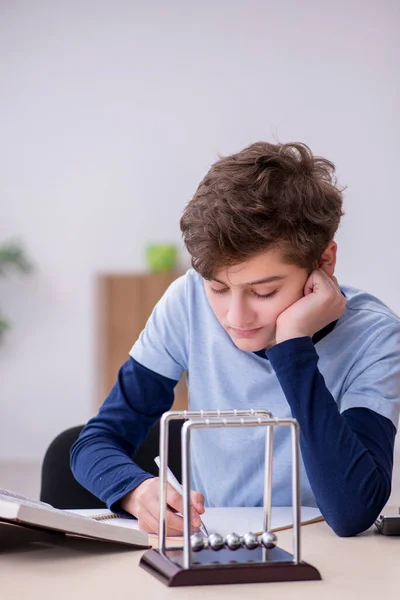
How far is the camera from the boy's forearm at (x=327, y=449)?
1.18m

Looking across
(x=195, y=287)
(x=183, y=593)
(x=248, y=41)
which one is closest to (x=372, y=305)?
(x=195, y=287)

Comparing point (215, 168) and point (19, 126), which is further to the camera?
point (19, 126)

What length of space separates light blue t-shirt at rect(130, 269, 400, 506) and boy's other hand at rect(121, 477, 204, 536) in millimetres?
299

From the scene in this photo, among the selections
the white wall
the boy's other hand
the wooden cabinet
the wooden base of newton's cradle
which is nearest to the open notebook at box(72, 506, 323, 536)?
the boy's other hand

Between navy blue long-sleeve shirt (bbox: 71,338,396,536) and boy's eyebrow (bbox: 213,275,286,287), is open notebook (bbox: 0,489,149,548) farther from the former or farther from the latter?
boy's eyebrow (bbox: 213,275,286,287)

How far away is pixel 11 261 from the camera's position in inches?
215

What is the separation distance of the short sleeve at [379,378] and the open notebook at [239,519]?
189mm

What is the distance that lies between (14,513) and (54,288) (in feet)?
15.7

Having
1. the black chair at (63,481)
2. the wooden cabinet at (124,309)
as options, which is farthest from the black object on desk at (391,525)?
the wooden cabinet at (124,309)

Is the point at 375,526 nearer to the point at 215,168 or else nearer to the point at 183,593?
the point at 183,593

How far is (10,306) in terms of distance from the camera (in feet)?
18.2

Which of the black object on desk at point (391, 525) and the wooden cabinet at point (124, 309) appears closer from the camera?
the black object on desk at point (391, 525)

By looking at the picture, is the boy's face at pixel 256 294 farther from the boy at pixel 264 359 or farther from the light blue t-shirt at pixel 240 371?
the light blue t-shirt at pixel 240 371

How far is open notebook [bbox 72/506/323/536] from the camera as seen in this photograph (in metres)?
1.17
